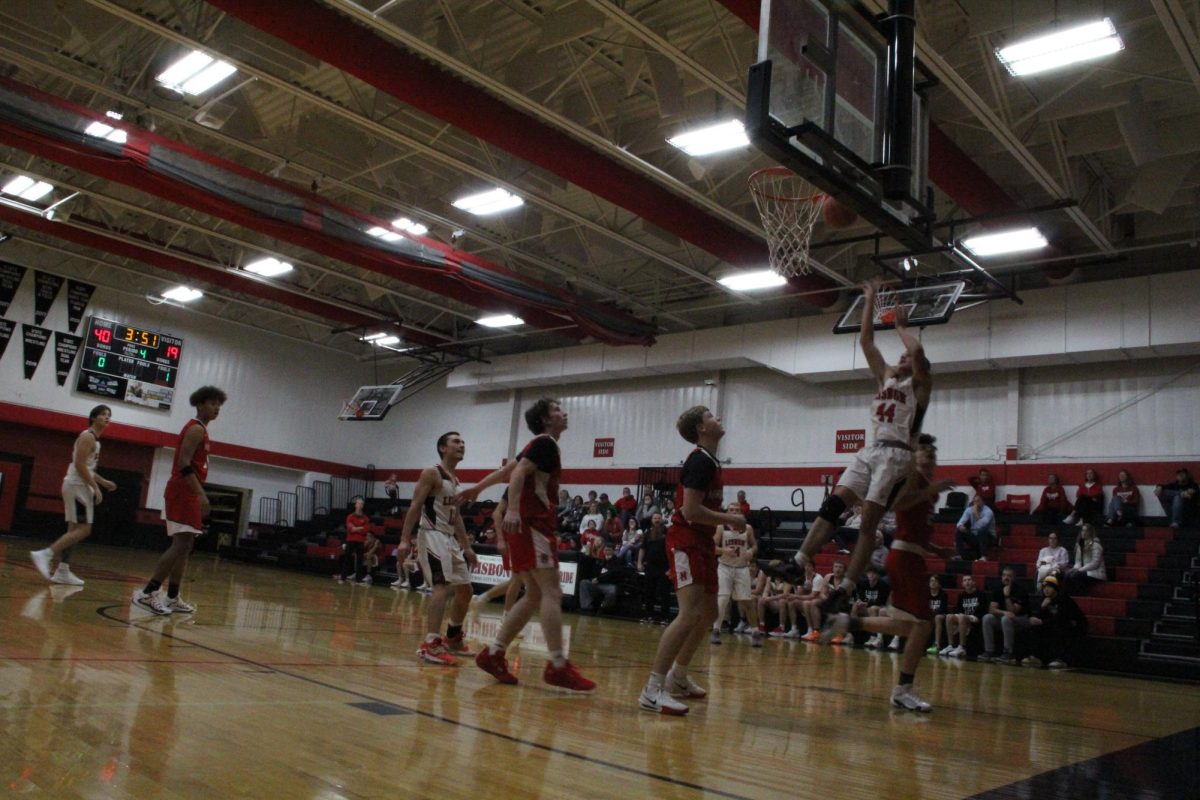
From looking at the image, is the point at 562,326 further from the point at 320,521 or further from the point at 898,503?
the point at 898,503

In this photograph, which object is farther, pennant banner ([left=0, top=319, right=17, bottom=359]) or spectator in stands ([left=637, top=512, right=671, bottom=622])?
pennant banner ([left=0, top=319, right=17, bottom=359])

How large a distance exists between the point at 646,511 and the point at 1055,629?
8156 millimetres

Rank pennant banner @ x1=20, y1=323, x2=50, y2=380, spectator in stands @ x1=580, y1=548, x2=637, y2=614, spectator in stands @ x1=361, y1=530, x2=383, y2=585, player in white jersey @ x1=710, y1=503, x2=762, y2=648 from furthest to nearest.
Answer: pennant banner @ x1=20, y1=323, x2=50, y2=380 → spectator in stands @ x1=361, y1=530, x2=383, y2=585 → spectator in stands @ x1=580, y1=548, x2=637, y2=614 → player in white jersey @ x1=710, y1=503, x2=762, y2=648

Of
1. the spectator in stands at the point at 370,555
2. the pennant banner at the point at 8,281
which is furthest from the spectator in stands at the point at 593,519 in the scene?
the pennant banner at the point at 8,281

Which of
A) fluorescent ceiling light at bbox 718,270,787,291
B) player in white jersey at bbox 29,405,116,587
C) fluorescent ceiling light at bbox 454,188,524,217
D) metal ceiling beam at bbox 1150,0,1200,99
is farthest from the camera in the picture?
fluorescent ceiling light at bbox 718,270,787,291

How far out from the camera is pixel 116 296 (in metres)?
22.8

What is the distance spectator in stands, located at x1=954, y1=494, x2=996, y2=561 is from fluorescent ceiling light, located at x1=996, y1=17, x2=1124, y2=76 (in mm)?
7075

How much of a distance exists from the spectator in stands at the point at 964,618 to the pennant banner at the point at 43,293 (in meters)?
21.2

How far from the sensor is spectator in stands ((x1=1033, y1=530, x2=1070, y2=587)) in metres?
12.5

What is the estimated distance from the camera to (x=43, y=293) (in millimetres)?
21500

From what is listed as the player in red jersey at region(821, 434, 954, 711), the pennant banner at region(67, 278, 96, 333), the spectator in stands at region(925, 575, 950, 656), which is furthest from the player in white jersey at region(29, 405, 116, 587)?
the pennant banner at region(67, 278, 96, 333)

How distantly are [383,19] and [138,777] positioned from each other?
886 cm

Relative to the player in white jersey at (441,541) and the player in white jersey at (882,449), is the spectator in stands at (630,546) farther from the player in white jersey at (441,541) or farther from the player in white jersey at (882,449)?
the player in white jersey at (882,449)

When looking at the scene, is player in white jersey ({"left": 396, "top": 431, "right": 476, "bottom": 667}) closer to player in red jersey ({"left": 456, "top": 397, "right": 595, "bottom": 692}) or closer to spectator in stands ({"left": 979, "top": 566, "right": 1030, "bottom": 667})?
player in red jersey ({"left": 456, "top": 397, "right": 595, "bottom": 692})
